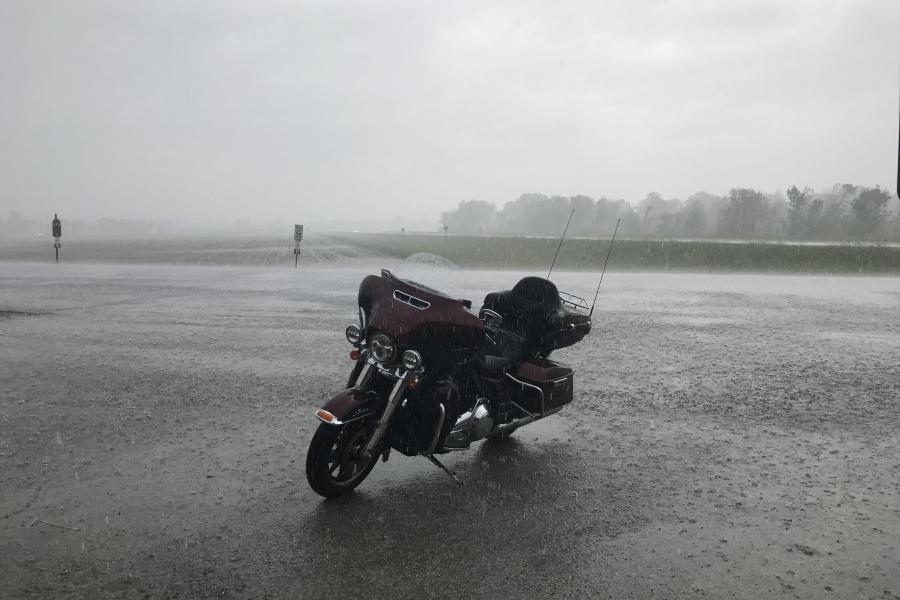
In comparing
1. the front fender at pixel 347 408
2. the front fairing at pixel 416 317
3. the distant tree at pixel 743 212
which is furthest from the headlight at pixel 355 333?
the distant tree at pixel 743 212

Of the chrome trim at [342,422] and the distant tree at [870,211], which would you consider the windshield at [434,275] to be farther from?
the distant tree at [870,211]

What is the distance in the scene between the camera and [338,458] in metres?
4.04

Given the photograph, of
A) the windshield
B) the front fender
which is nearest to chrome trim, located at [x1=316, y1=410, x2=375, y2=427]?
the front fender

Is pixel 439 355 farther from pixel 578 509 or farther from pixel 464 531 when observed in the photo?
pixel 578 509

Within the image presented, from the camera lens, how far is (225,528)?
364cm

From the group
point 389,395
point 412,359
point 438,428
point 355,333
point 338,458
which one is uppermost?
point 355,333

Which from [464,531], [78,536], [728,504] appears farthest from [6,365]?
[728,504]

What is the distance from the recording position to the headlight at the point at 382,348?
3.81m

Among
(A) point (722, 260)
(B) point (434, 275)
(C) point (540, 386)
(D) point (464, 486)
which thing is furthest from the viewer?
(A) point (722, 260)

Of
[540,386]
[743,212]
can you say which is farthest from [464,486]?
[743,212]

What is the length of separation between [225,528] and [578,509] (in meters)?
2.13

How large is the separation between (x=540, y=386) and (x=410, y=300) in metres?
1.50

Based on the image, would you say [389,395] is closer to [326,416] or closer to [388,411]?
[388,411]

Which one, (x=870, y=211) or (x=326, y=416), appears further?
(x=870, y=211)
